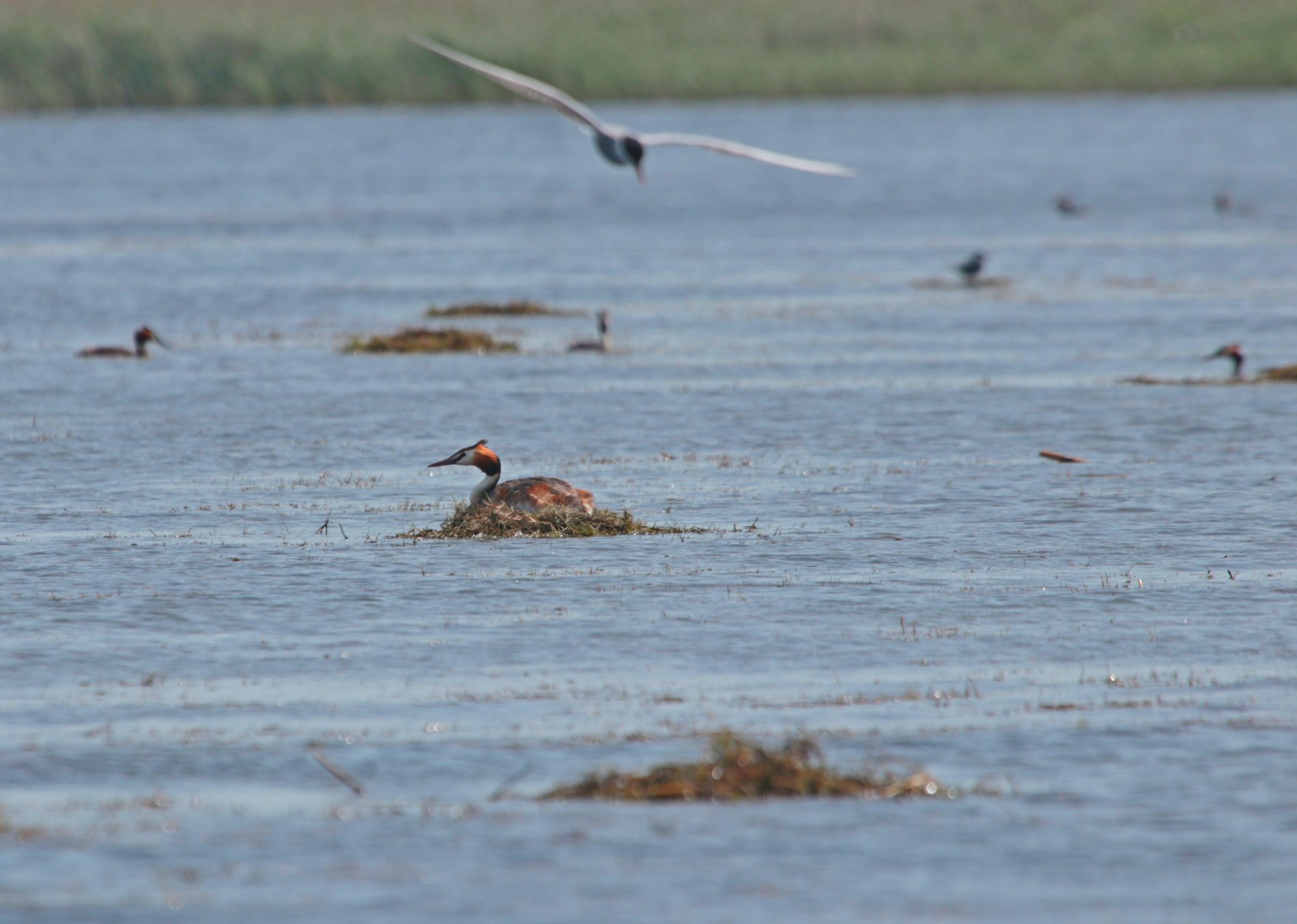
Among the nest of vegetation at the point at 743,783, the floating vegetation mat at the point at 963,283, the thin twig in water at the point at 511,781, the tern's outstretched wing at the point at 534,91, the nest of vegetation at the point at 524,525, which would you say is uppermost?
the tern's outstretched wing at the point at 534,91

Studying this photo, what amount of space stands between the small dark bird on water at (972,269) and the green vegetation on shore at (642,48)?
31136mm

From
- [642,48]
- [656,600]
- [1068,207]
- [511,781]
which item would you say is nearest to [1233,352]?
[656,600]

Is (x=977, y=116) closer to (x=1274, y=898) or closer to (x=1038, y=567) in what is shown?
(x=1038, y=567)

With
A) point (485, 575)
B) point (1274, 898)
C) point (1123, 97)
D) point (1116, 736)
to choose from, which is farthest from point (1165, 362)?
point (1123, 97)

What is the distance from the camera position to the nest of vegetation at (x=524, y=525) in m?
14.9

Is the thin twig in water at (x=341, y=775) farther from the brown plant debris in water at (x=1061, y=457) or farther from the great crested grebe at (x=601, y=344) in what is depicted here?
the great crested grebe at (x=601, y=344)

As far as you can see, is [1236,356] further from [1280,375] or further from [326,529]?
[326,529]

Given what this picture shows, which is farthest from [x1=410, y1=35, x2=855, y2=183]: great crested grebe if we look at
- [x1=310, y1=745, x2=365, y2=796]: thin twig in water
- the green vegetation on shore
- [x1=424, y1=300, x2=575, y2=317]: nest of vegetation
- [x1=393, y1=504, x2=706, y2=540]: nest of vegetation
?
the green vegetation on shore

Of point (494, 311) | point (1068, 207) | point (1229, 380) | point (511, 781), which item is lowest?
point (511, 781)

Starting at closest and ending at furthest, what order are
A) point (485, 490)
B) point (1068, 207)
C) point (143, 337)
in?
1. point (485, 490)
2. point (143, 337)
3. point (1068, 207)

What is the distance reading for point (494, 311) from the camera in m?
29.6

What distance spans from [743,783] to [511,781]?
37.4 inches

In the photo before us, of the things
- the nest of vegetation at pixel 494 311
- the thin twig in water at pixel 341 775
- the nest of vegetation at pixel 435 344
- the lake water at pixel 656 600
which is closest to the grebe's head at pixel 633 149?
the lake water at pixel 656 600

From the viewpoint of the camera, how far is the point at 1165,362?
2502 centimetres
